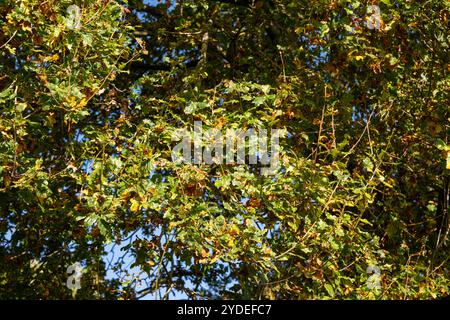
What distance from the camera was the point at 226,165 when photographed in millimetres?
5051

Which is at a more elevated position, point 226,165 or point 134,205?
point 226,165

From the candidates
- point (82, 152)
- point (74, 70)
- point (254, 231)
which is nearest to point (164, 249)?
point (254, 231)

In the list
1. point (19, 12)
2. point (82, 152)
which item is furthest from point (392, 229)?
point (19, 12)

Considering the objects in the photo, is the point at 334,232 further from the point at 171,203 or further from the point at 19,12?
the point at 19,12

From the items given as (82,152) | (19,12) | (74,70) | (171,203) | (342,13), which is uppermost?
(342,13)

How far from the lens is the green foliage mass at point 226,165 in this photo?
4.77 metres

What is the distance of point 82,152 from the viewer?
5363mm

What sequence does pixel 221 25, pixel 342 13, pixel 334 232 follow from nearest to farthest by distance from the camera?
pixel 334 232
pixel 342 13
pixel 221 25

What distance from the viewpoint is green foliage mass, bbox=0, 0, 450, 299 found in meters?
4.77

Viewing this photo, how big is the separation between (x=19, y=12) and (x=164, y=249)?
193cm

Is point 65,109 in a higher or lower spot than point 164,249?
higher

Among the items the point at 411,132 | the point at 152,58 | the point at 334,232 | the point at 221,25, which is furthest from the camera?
the point at 152,58

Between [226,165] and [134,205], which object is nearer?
[134,205]

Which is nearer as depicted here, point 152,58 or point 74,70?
point 74,70
